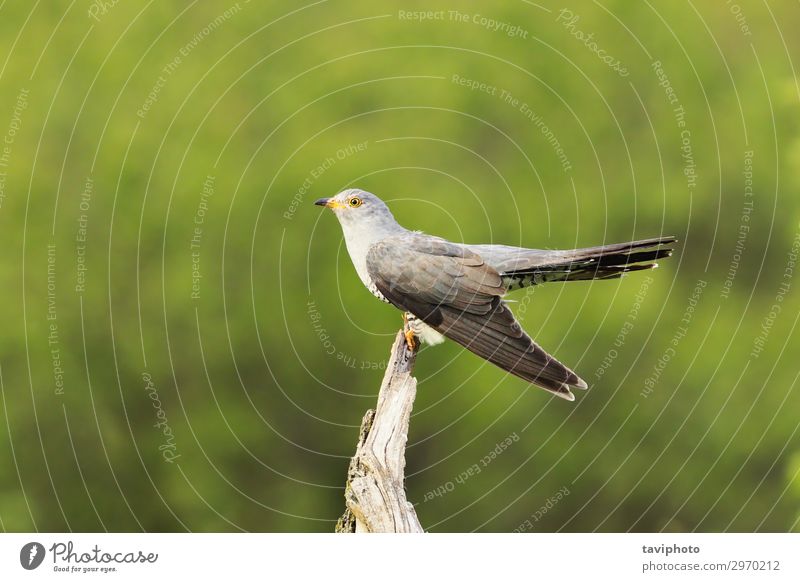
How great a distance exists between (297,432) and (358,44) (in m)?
7.93

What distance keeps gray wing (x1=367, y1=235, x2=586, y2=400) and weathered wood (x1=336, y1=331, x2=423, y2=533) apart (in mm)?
657

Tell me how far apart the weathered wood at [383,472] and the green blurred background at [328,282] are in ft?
31.9

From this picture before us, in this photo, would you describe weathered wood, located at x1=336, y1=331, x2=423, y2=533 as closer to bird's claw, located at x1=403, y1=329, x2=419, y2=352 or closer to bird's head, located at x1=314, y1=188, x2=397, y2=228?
bird's claw, located at x1=403, y1=329, x2=419, y2=352

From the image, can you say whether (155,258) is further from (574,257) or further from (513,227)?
(574,257)

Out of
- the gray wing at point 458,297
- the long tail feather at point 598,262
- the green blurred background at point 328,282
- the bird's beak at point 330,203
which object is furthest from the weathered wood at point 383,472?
the green blurred background at point 328,282

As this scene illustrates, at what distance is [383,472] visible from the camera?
7391mm

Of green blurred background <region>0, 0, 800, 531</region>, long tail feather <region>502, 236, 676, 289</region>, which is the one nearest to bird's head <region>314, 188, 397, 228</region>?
long tail feather <region>502, 236, 676, 289</region>

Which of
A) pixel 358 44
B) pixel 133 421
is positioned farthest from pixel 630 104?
pixel 133 421

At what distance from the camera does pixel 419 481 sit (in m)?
19.2
